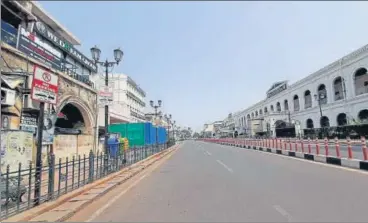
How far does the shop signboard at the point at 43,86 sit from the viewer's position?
7.62m

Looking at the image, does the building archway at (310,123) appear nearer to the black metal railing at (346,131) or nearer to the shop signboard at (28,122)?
the black metal railing at (346,131)

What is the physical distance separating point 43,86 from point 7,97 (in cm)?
627

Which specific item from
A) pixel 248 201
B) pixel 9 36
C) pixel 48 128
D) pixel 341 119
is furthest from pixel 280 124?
pixel 248 201

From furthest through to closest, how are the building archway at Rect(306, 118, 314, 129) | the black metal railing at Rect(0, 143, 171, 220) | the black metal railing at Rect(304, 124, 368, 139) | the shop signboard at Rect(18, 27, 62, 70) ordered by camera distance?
the building archway at Rect(306, 118, 314, 129), the black metal railing at Rect(304, 124, 368, 139), the shop signboard at Rect(18, 27, 62, 70), the black metal railing at Rect(0, 143, 171, 220)

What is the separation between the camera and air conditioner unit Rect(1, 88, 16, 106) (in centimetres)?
1300

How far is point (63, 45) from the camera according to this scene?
1006 inches

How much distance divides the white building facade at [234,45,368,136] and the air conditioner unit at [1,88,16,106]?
4908cm

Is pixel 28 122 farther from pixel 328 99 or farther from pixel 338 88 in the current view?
pixel 328 99

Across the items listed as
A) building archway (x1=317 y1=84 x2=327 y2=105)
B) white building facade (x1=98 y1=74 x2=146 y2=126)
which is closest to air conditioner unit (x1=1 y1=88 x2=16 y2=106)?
white building facade (x1=98 y1=74 x2=146 y2=126)

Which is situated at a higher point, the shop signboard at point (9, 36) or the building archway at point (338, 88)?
the building archway at point (338, 88)

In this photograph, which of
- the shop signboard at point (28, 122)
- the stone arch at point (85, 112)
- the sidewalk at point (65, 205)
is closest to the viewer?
the sidewalk at point (65, 205)

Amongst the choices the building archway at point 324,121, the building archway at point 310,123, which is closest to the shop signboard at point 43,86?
the building archway at point 324,121

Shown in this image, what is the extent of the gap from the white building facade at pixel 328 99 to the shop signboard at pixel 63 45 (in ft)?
133

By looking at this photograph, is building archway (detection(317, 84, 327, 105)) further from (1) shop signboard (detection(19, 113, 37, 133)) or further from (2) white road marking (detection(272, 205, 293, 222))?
(2) white road marking (detection(272, 205, 293, 222))
